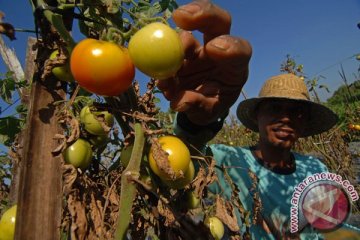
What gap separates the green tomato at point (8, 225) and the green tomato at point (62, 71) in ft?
1.38

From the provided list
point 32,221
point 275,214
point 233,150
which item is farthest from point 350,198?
point 32,221

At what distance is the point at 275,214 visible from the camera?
2352 millimetres

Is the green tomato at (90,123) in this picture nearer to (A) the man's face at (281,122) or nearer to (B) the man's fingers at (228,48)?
(B) the man's fingers at (228,48)

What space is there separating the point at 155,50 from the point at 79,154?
36cm

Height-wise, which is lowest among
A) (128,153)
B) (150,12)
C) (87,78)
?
(128,153)

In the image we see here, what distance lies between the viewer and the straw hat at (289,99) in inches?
102

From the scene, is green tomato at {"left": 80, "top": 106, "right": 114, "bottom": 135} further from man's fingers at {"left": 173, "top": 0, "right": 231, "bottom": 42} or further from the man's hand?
man's fingers at {"left": 173, "top": 0, "right": 231, "bottom": 42}

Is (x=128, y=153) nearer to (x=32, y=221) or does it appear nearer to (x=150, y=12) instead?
(x=32, y=221)

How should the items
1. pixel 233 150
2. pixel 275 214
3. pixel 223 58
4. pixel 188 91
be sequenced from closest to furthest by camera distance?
1. pixel 223 58
2. pixel 188 91
3. pixel 275 214
4. pixel 233 150

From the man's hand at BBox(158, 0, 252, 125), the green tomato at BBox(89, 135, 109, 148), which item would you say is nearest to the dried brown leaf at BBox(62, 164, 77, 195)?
the green tomato at BBox(89, 135, 109, 148)

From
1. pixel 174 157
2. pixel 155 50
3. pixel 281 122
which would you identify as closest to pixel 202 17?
pixel 155 50

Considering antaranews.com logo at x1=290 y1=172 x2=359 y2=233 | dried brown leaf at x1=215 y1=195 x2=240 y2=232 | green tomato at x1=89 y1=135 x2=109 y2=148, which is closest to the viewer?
dried brown leaf at x1=215 y1=195 x2=240 y2=232

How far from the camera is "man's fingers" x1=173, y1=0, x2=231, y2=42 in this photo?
34.7 inches

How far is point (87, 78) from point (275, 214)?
195 cm
